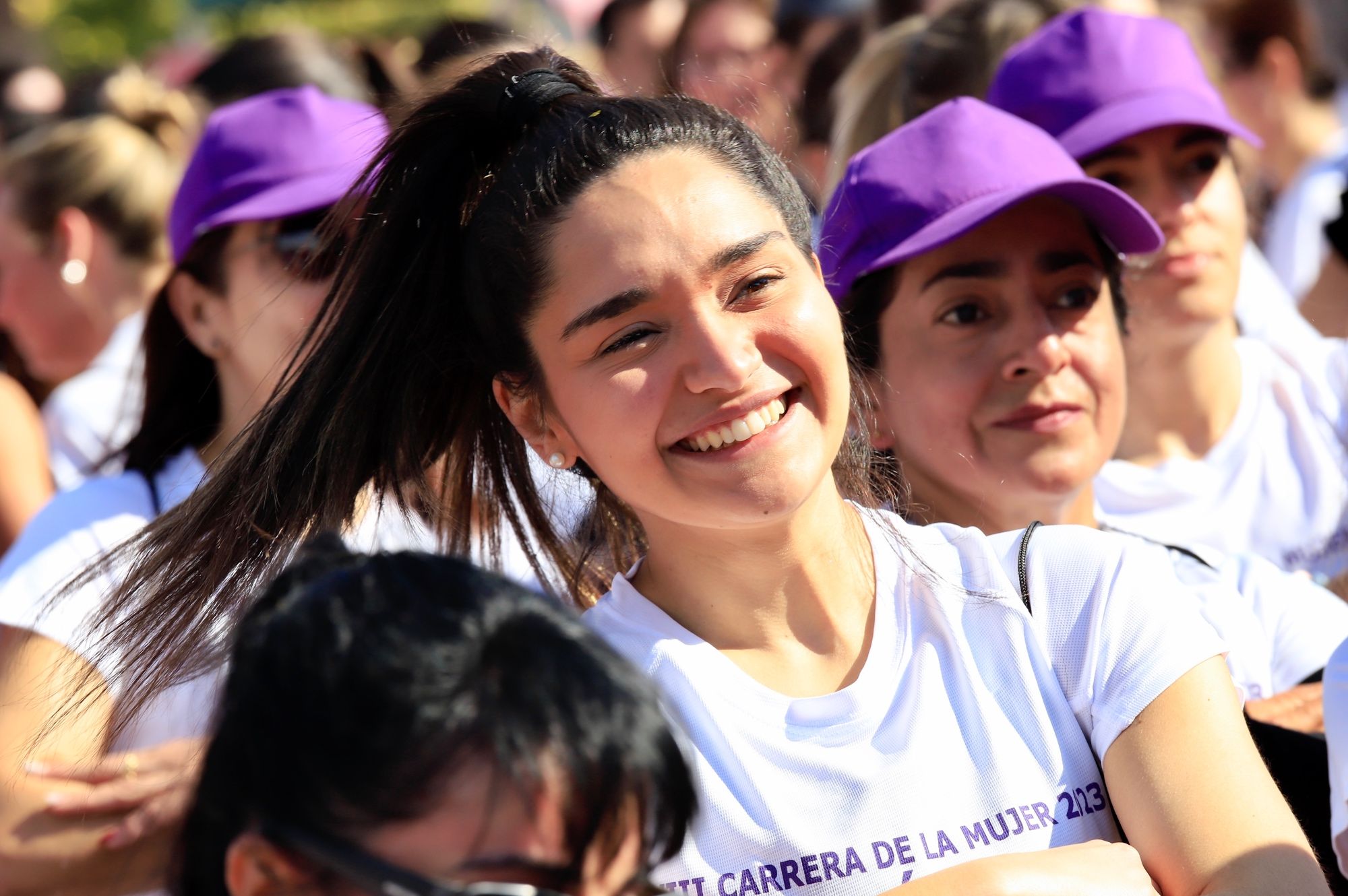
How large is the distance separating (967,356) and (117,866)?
64.8 inches

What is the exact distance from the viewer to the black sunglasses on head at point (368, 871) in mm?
1203

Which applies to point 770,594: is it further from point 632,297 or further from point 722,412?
point 632,297

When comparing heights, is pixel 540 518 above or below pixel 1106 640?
above

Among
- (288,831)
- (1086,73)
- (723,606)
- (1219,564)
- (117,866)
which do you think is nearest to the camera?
(288,831)

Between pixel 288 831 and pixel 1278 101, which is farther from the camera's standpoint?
pixel 1278 101

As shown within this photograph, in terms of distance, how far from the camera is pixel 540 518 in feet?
8.08

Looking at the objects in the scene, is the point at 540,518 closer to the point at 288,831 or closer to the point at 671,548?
the point at 671,548

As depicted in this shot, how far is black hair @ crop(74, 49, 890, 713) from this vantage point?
2215mm

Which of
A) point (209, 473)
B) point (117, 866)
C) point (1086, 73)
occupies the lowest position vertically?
point (117, 866)

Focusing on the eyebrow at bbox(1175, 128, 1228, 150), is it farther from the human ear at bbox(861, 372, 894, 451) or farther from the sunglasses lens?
the sunglasses lens

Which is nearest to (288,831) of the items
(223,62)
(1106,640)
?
(1106,640)

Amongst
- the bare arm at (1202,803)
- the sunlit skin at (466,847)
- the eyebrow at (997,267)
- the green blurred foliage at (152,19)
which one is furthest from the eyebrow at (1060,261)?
the green blurred foliage at (152,19)

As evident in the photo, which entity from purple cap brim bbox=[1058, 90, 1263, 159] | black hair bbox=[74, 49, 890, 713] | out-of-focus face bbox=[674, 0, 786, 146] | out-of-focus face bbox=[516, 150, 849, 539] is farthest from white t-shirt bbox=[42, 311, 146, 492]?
purple cap brim bbox=[1058, 90, 1263, 159]

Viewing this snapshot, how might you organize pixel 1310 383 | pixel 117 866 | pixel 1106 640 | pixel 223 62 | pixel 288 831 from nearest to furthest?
pixel 288 831, pixel 1106 640, pixel 117 866, pixel 1310 383, pixel 223 62
